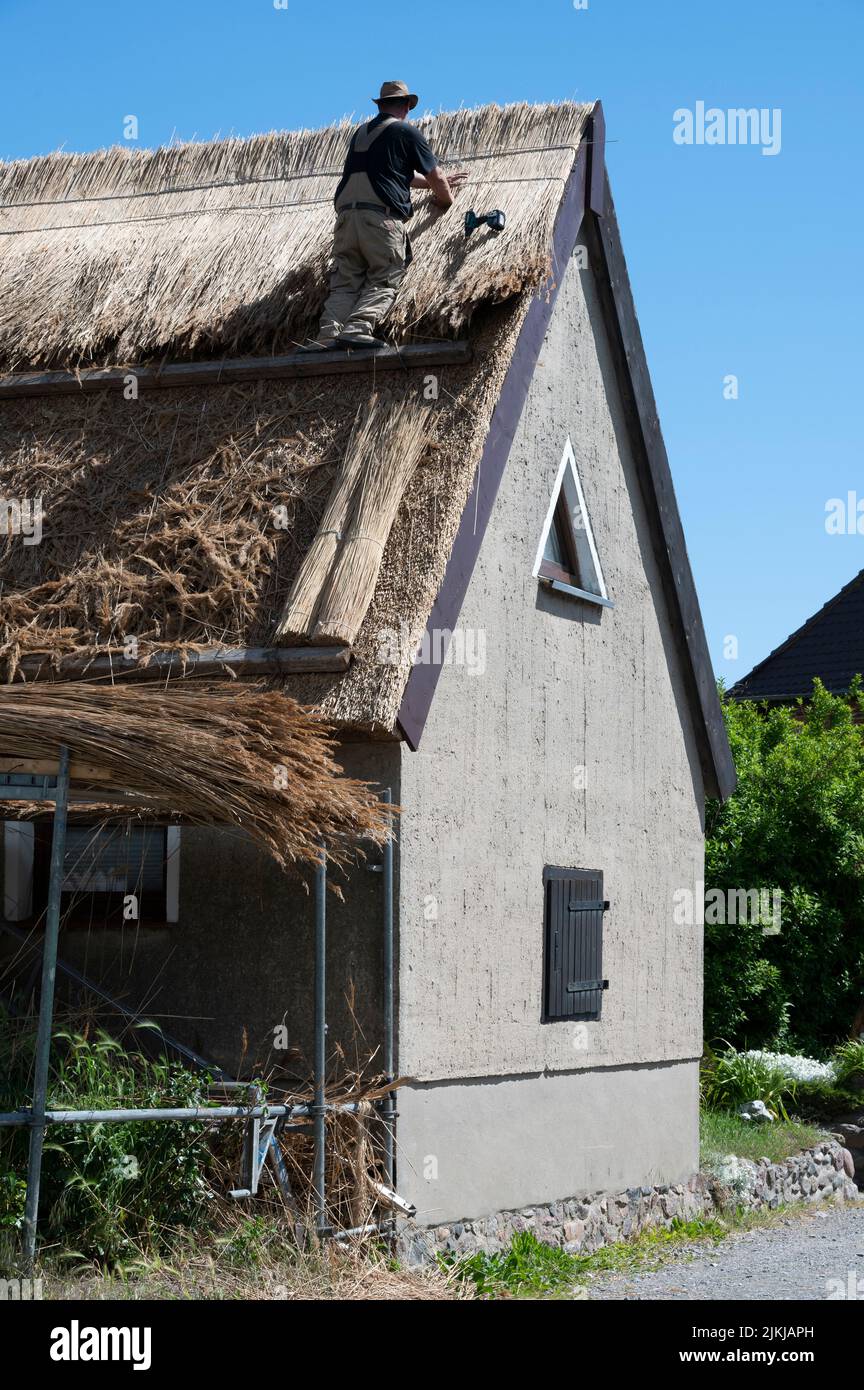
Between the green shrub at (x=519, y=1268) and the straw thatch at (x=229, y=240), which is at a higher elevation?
the straw thatch at (x=229, y=240)

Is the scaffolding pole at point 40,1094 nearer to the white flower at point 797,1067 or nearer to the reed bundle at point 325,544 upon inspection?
the reed bundle at point 325,544

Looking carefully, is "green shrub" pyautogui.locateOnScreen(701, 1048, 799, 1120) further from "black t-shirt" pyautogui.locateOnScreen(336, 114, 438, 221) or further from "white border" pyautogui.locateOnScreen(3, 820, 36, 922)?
"black t-shirt" pyautogui.locateOnScreen(336, 114, 438, 221)

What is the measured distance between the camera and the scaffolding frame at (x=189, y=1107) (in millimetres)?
6246

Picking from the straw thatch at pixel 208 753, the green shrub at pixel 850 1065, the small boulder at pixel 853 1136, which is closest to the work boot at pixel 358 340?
the straw thatch at pixel 208 753

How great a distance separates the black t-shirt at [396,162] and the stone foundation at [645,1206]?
19.7 feet

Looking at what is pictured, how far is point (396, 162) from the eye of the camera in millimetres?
9859

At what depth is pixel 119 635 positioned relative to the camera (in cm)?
838

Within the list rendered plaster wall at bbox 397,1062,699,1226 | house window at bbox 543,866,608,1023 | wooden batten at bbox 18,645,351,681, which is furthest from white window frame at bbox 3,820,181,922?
house window at bbox 543,866,608,1023

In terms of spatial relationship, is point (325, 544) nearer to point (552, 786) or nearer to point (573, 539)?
point (552, 786)

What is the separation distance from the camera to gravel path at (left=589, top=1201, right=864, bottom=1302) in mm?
8367

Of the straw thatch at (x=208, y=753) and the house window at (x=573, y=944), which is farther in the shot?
the house window at (x=573, y=944)

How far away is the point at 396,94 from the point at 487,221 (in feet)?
3.66
